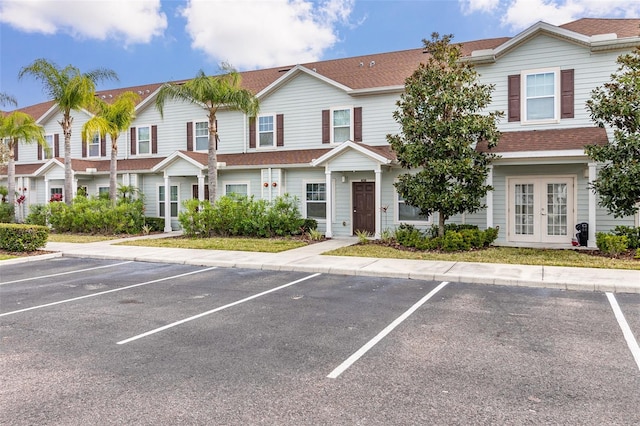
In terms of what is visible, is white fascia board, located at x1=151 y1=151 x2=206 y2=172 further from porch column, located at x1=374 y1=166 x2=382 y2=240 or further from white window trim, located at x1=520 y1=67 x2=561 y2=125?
white window trim, located at x1=520 y1=67 x2=561 y2=125

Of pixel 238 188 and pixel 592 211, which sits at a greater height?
pixel 238 188

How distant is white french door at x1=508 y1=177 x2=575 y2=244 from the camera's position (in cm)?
1620

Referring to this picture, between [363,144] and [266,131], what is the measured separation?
17.9ft

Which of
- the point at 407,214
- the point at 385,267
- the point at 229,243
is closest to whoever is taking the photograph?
the point at 385,267

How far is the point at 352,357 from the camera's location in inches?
211

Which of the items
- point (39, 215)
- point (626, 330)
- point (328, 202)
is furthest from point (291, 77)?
point (626, 330)

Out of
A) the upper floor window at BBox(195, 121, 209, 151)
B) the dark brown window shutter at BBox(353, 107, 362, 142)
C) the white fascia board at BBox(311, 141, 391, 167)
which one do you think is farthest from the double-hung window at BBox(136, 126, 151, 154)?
the dark brown window shutter at BBox(353, 107, 362, 142)

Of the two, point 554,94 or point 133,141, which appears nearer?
point 554,94

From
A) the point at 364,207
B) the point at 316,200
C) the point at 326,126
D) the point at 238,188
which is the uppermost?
the point at 326,126

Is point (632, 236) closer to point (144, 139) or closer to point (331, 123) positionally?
point (331, 123)

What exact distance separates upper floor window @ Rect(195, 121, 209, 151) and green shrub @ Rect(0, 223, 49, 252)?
9.28 metres

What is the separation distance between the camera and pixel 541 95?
54.0ft

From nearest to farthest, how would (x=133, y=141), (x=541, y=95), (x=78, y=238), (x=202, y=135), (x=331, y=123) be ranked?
1. (x=541, y=95)
2. (x=78, y=238)
3. (x=331, y=123)
4. (x=202, y=135)
5. (x=133, y=141)

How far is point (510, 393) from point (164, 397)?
3138mm
